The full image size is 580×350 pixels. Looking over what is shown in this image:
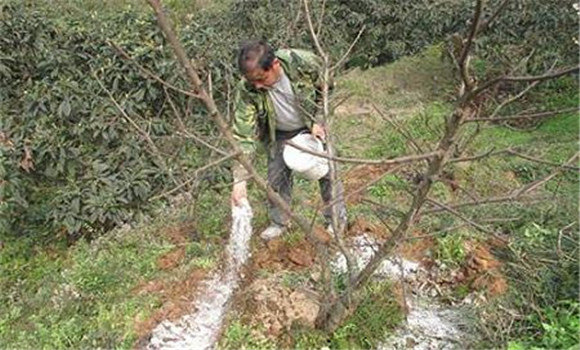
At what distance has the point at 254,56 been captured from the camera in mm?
2967

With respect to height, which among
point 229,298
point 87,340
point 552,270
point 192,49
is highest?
point 192,49

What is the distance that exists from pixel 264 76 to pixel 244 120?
300mm

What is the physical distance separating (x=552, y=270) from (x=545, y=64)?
12.1 ft

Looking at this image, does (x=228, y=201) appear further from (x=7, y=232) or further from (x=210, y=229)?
(x=7, y=232)

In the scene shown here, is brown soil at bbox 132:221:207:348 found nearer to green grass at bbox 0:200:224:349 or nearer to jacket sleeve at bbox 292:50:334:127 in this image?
green grass at bbox 0:200:224:349

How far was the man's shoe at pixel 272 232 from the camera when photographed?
147 inches

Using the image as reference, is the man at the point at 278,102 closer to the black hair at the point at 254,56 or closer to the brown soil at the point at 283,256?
the black hair at the point at 254,56

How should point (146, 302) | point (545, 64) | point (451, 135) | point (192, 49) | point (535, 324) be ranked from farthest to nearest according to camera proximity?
point (545, 64) < point (192, 49) < point (146, 302) < point (535, 324) < point (451, 135)

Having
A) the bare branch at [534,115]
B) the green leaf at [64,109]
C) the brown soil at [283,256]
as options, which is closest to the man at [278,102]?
the brown soil at [283,256]

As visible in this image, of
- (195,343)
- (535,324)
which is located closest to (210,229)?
(195,343)

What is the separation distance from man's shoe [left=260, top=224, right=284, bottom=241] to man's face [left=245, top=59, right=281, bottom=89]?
3.11ft

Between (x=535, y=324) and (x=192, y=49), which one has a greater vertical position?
(x=192, y=49)

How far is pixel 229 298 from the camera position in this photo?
332cm

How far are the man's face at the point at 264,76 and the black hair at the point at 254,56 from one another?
28 mm
